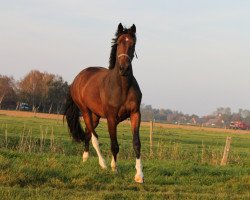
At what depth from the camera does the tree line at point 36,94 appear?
4063 inches

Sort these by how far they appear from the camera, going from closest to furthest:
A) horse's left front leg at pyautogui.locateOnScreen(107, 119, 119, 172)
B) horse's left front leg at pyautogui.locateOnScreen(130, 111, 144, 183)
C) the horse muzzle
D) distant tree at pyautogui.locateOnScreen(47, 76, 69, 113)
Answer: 1. the horse muzzle
2. horse's left front leg at pyautogui.locateOnScreen(130, 111, 144, 183)
3. horse's left front leg at pyautogui.locateOnScreen(107, 119, 119, 172)
4. distant tree at pyautogui.locateOnScreen(47, 76, 69, 113)

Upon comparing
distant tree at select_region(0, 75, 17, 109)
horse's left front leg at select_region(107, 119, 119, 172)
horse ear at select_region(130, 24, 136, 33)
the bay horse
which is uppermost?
distant tree at select_region(0, 75, 17, 109)

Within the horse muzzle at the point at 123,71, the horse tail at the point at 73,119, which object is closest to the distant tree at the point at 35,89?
the horse tail at the point at 73,119

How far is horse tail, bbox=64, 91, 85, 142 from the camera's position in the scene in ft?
42.3

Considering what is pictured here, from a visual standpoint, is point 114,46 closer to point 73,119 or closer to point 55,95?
point 73,119

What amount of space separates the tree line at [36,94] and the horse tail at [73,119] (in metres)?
86.6

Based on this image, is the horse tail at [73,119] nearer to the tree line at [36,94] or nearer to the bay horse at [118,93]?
the bay horse at [118,93]

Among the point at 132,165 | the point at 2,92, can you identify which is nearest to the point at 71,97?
the point at 132,165

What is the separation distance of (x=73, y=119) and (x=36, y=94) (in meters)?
93.1

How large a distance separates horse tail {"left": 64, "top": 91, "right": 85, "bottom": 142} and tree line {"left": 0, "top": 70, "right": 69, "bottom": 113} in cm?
8659

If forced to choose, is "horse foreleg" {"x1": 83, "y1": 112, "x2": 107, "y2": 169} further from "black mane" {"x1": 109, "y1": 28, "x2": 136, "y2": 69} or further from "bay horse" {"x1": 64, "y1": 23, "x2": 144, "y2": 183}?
"black mane" {"x1": 109, "y1": 28, "x2": 136, "y2": 69}

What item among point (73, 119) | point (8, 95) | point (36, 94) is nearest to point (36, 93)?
point (36, 94)

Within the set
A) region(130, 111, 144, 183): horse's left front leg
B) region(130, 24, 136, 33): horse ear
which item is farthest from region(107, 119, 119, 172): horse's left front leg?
region(130, 24, 136, 33): horse ear

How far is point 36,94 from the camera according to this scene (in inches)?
4094
